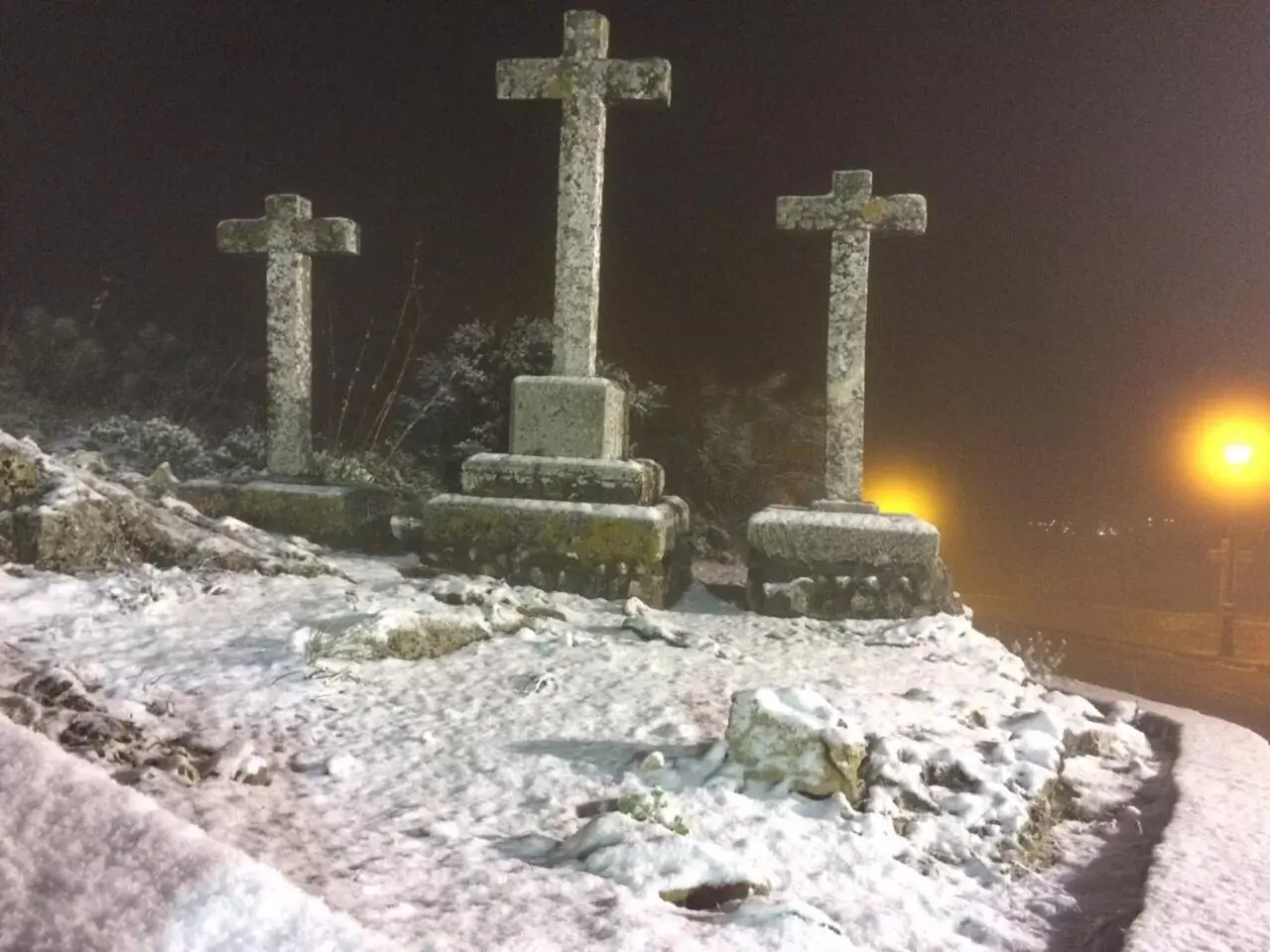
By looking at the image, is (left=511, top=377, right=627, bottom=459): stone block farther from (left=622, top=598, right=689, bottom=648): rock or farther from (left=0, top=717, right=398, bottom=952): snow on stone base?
(left=0, top=717, right=398, bottom=952): snow on stone base

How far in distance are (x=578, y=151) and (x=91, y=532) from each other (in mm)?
3760

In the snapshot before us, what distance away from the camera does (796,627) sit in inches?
207

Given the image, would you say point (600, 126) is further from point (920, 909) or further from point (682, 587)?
point (920, 909)

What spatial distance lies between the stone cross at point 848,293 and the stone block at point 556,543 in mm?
1400

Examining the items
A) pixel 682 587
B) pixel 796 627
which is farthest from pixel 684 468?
pixel 796 627

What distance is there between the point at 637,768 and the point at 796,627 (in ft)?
8.32

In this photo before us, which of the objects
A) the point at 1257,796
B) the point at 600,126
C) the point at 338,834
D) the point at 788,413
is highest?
the point at 600,126

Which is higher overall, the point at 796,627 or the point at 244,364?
the point at 244,364

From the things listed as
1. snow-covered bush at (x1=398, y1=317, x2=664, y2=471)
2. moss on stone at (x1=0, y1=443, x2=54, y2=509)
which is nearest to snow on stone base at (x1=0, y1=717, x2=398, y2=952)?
moss on stone at (x1=0, y1=443, x2=54, y2=509)

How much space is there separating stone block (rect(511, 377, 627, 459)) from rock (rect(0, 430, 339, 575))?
1.51 m

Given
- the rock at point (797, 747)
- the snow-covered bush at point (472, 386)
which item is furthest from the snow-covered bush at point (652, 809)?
the snow-covered bush at point (472, 386)

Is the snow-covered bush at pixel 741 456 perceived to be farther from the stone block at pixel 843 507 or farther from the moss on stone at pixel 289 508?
the moss on stone at pixel 289 508

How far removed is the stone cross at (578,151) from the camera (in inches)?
239

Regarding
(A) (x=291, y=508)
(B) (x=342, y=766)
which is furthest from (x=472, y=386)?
(B) (x=342, y=766)
